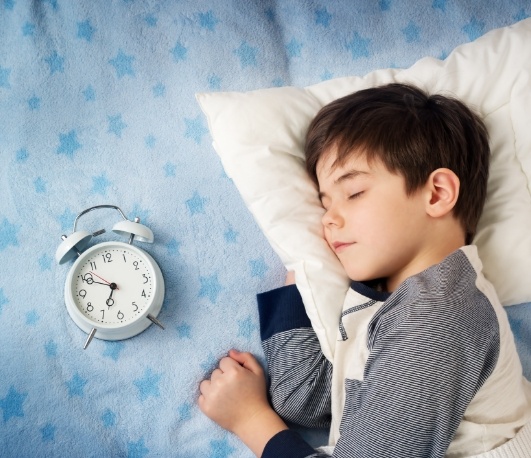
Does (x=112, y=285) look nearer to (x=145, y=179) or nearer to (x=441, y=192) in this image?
(x=145, y=179)

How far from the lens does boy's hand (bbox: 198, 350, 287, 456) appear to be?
49.5 inches

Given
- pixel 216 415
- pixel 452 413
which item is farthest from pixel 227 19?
pixel 452 413

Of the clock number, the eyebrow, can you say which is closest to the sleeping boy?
the eyebrow

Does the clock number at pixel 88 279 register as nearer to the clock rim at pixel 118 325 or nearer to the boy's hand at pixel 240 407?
the clock rim at pixel 118 325

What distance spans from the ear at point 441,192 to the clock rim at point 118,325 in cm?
56

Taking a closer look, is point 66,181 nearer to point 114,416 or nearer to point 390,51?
point 114,416

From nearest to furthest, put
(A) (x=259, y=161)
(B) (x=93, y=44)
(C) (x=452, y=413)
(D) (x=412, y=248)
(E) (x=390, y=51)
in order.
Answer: (C) (x=452, y=413) → (D) (x=412, y=248) → (A) (x=259, y=161) → (B) (x=93, y=44) → (E) (x=390, y=51)

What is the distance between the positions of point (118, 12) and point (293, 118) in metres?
0.50

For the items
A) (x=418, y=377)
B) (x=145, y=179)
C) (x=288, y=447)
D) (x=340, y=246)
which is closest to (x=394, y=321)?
(x=418, y=377)

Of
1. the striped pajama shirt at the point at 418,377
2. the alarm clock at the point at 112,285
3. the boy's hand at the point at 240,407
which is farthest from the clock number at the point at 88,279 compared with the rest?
the striped pajama shirt at the point at 418,377

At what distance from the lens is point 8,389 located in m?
1.22

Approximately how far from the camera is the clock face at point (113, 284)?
1209mm

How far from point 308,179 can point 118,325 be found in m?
0.50

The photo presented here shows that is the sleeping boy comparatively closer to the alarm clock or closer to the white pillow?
the white pillow
